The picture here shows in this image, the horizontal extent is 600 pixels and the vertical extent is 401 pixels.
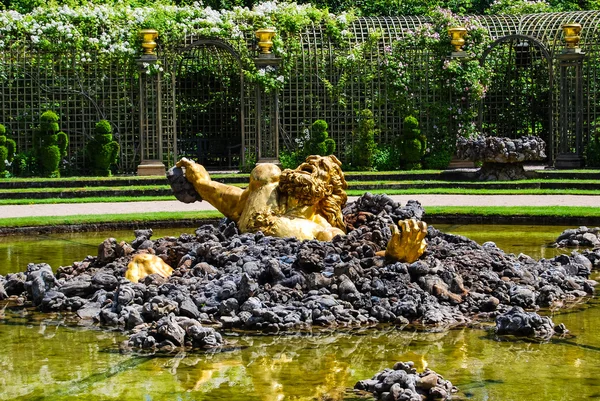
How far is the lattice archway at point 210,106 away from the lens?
1041 inches

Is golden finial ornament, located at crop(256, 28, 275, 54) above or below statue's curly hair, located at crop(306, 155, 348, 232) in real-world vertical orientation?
above

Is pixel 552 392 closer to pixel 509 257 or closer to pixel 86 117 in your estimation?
pixel 509 257

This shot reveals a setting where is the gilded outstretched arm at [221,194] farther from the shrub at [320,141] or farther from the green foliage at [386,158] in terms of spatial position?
the green foliage at [386,158]

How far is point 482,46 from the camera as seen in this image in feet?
84.0

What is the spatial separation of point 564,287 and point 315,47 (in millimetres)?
16277

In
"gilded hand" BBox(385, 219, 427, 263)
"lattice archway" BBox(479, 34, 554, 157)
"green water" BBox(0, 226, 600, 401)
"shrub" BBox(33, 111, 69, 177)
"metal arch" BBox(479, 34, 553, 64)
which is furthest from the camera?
"lattice archway" BBox(479, 34, 554, 157)

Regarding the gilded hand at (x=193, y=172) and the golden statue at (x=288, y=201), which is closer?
the golden statue at (x=288, y=201)

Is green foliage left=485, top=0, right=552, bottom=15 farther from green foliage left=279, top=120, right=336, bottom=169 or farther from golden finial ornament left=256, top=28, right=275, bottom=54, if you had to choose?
golden finial ornament left=256, top=28, right=275, bottom=54

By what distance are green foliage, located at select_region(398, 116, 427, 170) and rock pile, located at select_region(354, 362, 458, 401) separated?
18.4m

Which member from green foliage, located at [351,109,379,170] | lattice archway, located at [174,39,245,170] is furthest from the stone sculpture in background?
lattice archway, located at [174,39,245,170]

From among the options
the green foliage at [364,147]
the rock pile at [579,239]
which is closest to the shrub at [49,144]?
the green foliage at [364,147]

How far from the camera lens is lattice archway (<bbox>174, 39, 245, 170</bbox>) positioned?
26.4 meters

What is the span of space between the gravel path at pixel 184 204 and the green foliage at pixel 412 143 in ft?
17.9

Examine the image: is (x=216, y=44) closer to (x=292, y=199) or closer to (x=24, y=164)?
(x=24, y=164)
